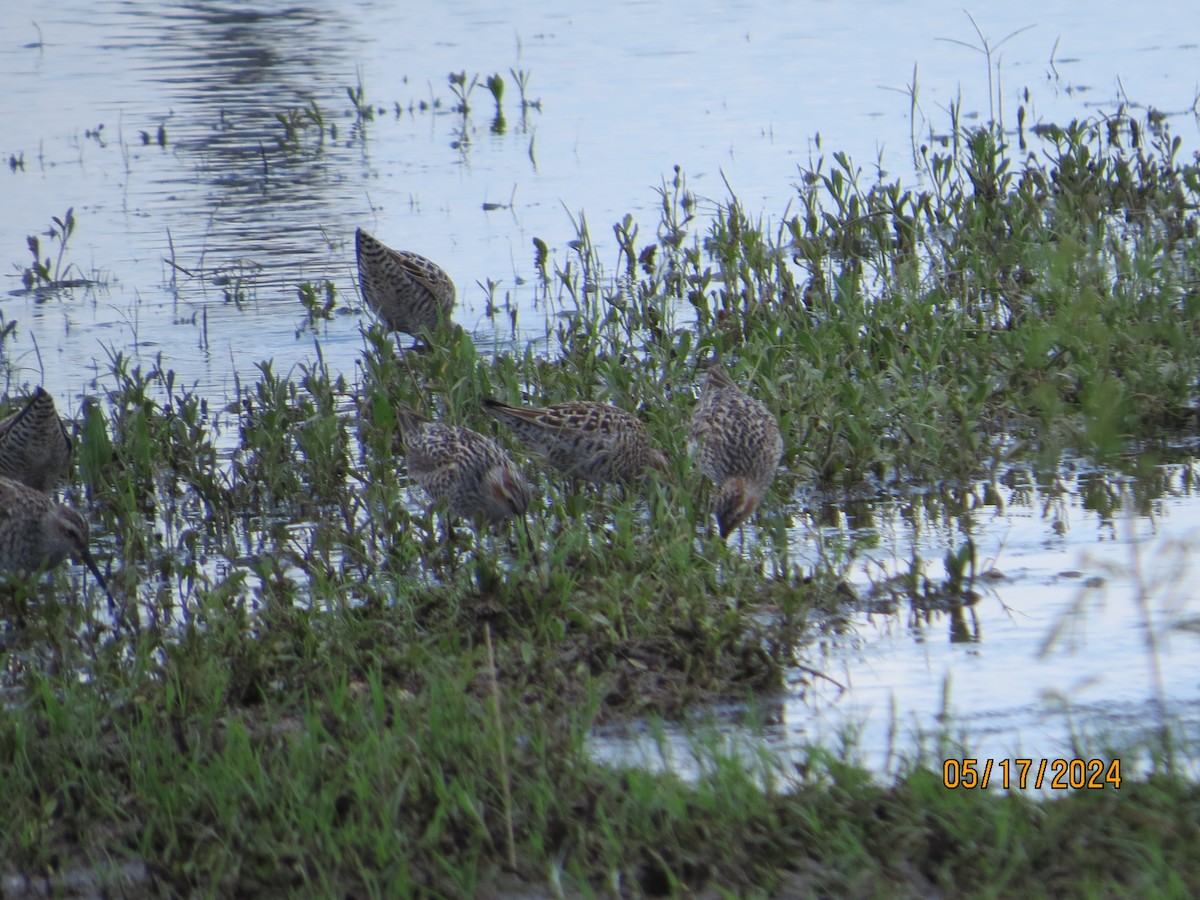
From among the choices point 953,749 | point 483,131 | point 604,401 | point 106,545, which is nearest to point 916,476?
point 604,401

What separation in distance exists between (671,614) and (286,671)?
1.33 metres

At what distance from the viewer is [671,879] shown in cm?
409

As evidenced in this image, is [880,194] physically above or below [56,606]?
above

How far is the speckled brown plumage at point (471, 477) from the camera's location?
23.4ft

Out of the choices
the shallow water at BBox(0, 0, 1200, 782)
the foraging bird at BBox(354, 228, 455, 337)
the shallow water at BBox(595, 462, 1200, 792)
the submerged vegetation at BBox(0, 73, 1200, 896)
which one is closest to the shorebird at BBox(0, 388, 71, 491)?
the submerged vegetation at BBox(0, 73, 1200, 896)

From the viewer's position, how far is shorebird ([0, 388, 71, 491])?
300 inches

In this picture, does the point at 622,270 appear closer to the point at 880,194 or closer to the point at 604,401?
the point at 880,194

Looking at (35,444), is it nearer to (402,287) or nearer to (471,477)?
(471,477)

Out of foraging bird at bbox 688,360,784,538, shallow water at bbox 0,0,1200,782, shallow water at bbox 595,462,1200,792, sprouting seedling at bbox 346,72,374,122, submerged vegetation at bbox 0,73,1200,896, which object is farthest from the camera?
sprouting seedling at bbox 346,72,374,122

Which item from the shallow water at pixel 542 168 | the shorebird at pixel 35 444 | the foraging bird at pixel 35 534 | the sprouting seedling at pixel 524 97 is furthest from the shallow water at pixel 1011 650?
the sprouting seedling at pixel 524 97

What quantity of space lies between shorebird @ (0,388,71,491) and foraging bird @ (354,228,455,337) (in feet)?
8.97

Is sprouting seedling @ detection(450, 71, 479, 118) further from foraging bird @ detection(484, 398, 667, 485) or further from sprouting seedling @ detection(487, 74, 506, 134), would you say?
foraging bird @ detection(484, 398, 667, 485)

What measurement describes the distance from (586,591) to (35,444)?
3020 mm

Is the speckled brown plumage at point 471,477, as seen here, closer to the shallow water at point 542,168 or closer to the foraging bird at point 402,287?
the shallow water at point 542,168
